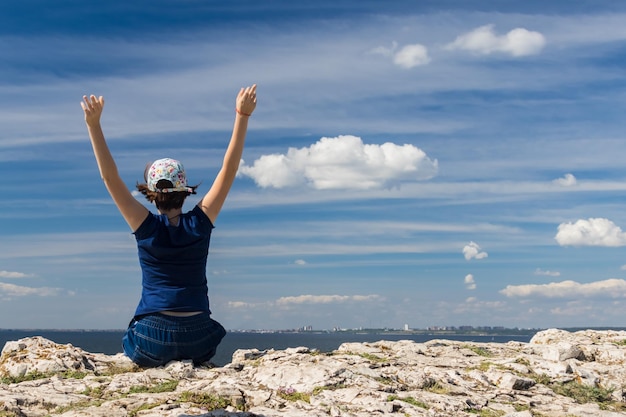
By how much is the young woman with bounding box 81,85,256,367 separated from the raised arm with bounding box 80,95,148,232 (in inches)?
0.9

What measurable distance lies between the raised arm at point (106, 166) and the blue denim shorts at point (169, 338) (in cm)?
165

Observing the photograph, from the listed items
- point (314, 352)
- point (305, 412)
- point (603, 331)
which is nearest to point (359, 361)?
point (314, 352)

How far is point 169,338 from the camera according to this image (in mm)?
10633

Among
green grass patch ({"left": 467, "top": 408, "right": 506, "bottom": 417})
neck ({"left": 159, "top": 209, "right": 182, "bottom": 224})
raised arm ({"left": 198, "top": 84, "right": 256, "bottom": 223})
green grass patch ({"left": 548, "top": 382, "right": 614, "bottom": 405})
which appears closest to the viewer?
green grass patch ({"left": 467, "top": 408, "right": 506, "bottom": 417})

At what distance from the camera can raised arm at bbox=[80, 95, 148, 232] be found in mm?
9641

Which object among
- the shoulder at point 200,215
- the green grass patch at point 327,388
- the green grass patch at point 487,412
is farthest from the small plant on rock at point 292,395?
the shoulder at point 200,215

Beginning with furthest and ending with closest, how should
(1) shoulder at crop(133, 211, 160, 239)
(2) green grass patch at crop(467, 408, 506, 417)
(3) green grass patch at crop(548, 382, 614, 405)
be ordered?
(3) green grass patch at crop(548, 382, 614, 405) → (1) shoulder at crop(133, 211, 160, 239) → (2) green grass patch at crop(467, 408, 506, 417)

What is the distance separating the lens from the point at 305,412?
8984 millimetres

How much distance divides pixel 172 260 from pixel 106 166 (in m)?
1.74

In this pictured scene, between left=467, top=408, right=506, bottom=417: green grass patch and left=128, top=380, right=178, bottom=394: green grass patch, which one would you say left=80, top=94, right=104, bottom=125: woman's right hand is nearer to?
left=128, top=380, right=178, bottom=394: green grass patch

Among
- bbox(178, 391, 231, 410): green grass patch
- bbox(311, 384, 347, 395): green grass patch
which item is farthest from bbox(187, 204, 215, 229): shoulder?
bbox(311, 384, 347, 395): green grass patch

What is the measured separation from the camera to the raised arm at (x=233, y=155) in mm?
10523

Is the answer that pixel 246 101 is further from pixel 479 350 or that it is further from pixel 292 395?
pixel 479 350

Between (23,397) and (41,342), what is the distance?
315cm
